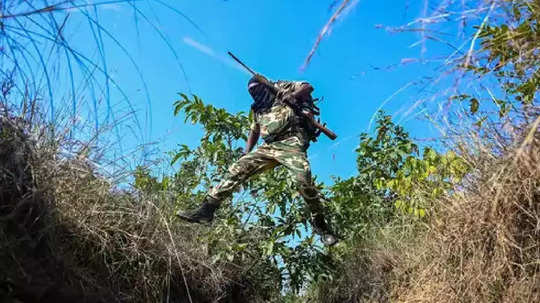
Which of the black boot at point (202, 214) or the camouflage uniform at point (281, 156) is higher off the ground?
the camouflage uniform at point (281, 156)

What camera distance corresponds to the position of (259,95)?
4.93m

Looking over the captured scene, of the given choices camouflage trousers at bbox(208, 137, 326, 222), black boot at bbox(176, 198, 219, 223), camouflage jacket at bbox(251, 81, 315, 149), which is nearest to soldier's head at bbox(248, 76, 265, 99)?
camouflage jacket at bbox(251, 81, 315, 149)

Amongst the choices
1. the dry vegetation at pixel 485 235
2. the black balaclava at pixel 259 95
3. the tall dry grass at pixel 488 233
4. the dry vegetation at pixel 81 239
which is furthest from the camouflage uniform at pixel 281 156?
the tall dry grass at pixel 488 233

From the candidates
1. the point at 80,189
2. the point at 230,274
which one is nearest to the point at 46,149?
the point at 80,189

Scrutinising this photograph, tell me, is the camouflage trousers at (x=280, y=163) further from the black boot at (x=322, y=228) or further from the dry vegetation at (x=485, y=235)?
the dry vegetation at (x=485, y=235)

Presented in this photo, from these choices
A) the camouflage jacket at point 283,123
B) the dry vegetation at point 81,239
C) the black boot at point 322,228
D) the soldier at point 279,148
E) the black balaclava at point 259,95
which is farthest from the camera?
the black balaclava at point 259,95

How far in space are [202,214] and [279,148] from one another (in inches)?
36.6

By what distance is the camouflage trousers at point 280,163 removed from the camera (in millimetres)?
4239

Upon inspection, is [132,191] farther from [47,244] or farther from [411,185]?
[411,185]

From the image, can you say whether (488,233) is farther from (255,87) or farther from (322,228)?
(255,87)

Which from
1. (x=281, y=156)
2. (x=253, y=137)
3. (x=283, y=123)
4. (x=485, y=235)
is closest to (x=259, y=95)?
(x=253, y=137)

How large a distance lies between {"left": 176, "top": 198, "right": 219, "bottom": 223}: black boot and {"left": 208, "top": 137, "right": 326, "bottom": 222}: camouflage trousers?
2.7 inches

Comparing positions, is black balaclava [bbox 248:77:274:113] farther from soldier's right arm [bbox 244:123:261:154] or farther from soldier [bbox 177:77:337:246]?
soldier's right arm [bbox 244:123:261:154]

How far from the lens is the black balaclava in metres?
4.84
